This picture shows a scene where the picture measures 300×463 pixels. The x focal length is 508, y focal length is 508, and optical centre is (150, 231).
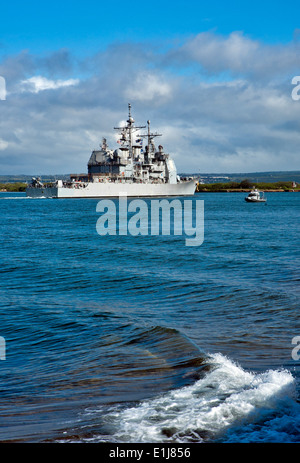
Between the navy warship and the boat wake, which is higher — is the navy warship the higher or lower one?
the higher one

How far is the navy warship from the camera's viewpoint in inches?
4754

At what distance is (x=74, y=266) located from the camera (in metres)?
24.7

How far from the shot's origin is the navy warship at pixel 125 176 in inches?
4754

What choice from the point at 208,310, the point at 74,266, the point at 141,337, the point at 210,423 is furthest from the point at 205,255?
the point at 210,423

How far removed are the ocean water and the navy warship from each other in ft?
319

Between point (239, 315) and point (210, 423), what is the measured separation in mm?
7009

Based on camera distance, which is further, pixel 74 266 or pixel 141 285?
pixel 74 266

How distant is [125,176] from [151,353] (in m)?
113

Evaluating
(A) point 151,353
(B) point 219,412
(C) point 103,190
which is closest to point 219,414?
(B) point 219,412

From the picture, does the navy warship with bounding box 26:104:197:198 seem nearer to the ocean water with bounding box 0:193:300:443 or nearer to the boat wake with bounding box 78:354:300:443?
the ocean water with bounding box 0:193:300:443

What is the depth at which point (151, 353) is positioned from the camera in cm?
1046

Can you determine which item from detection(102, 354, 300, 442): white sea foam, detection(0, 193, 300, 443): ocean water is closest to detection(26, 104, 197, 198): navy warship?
detection(0, 193, 300, 443): ocean water
